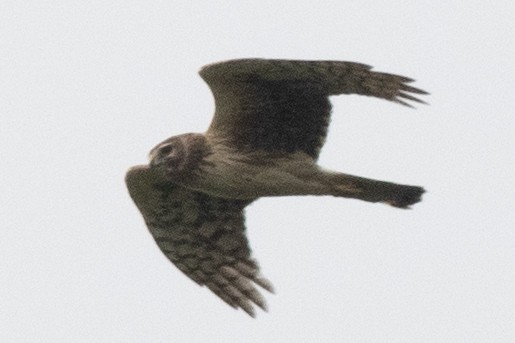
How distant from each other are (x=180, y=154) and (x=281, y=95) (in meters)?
0.88

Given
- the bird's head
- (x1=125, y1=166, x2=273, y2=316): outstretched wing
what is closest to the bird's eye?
the bird's head

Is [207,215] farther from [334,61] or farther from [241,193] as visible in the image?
[334,61]

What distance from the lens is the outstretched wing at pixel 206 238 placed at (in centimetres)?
1348

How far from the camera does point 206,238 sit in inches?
540

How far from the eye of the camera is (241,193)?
41.2ft

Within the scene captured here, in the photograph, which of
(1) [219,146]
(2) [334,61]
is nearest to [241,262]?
(1) [219,146]

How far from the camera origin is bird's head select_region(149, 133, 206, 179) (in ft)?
→ 41.1

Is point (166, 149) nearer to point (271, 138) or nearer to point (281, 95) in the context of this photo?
point (271, 138)

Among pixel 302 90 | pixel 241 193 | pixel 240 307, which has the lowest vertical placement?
pixel 240 307

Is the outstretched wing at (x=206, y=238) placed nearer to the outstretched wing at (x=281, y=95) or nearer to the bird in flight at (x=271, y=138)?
the bird in flight at (x=271, y=138)

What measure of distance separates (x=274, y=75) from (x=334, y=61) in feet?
2.01

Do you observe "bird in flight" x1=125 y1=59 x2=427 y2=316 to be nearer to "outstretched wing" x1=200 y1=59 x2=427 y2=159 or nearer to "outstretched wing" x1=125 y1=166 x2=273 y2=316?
"outstretched wing" x1=200 y1=59 x2=427 y2=159

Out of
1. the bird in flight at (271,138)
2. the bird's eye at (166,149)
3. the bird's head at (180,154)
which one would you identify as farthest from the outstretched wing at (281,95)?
the bird's eye at (166,149)

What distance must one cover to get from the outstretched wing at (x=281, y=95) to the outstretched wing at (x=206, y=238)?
1.04 meters
